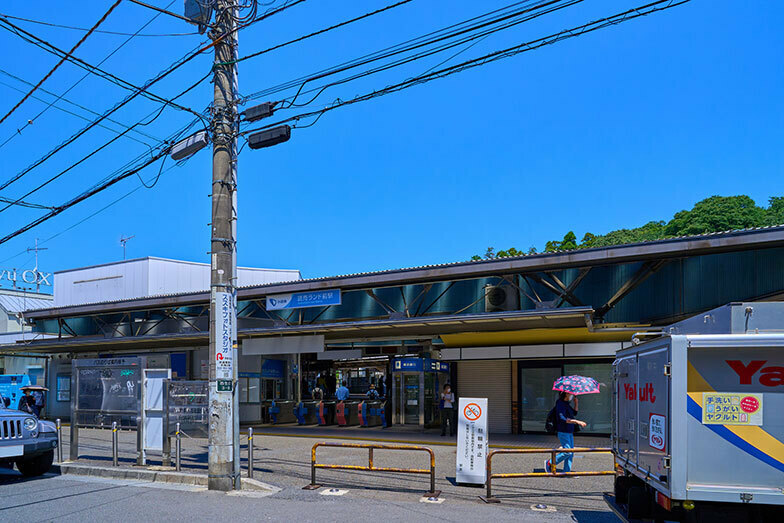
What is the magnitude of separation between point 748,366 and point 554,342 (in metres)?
13.5

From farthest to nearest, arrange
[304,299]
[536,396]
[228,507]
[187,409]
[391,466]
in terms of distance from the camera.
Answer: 1. [536,396]
2. [304,299]
3. [391,466]
4. [187,409]
5. [228,507]

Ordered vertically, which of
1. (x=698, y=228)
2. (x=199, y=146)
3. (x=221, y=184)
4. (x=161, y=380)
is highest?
(x=698, y=228)

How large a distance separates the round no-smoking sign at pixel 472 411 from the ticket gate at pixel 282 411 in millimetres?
Result: 15029

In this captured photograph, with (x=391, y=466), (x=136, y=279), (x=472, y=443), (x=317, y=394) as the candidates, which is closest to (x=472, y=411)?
(x=472, y=443)

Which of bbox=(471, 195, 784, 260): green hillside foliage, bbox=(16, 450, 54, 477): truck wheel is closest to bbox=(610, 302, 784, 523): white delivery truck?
bbox=(16, 450, 54, 477): truck wheel

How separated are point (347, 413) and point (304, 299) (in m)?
6.87

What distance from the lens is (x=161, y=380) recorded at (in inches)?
533

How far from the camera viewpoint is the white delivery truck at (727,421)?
20.0 ft

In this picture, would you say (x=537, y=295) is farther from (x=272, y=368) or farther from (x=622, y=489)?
(x=272, y=368)

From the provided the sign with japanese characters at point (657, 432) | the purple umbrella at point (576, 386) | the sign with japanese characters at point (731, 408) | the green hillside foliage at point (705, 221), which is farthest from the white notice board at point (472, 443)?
the green hillside foliage at point (705, 221)

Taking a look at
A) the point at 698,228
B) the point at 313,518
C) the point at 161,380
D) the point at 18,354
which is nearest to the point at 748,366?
the point at 313,518

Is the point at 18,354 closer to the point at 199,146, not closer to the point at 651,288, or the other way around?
the point at 199,146

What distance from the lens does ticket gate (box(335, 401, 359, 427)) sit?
81.1ft

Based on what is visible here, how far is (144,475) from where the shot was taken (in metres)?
12.5
